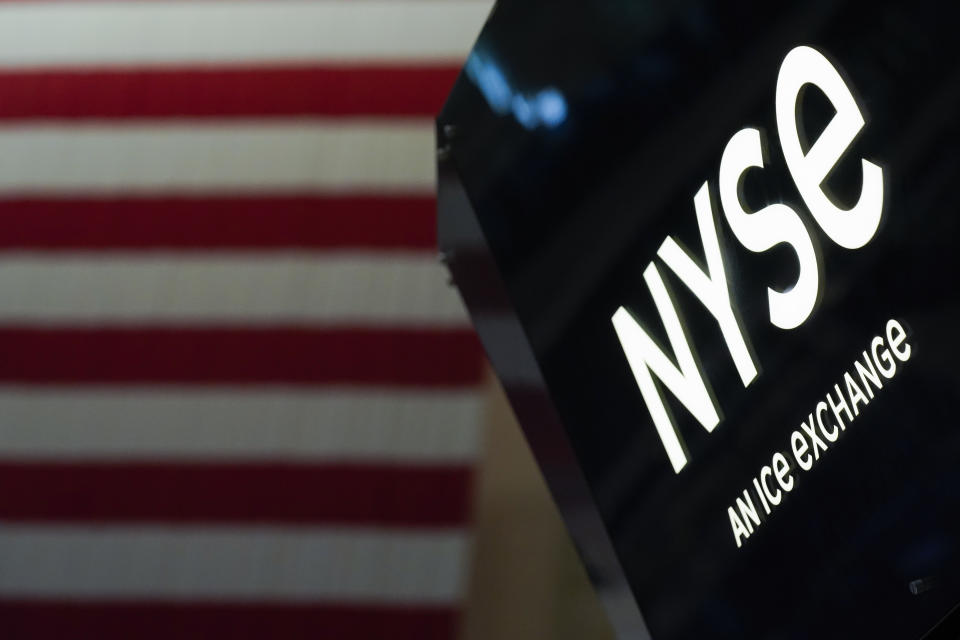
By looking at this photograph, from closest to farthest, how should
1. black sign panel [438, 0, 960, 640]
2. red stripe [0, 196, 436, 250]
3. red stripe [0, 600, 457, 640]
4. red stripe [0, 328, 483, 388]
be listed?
black sign panel [438, 0, 960, 640]
red stripe [0, 600, 457, 640]
red stripe [0, 328, 483, 388]
red stripe [0, 196, 436, 250]

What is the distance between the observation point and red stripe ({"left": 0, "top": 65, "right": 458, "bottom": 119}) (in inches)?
142

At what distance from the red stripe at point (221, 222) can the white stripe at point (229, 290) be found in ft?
0.13

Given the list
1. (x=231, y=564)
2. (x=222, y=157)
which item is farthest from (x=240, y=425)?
(x=222, y=157)

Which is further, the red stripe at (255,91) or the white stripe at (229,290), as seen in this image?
the red stripe at (255,91)

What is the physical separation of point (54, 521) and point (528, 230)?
2913mm

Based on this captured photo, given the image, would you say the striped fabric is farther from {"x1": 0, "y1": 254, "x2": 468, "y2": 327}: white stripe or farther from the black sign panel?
the black sign panel

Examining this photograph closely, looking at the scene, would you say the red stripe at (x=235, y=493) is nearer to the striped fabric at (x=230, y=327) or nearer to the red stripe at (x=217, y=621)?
the striped fabric at (x=230, y=327)

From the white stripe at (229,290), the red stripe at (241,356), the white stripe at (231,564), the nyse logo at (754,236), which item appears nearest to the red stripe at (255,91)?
the white stripe at (229,290)

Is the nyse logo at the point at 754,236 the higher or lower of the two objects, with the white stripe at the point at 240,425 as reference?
lower

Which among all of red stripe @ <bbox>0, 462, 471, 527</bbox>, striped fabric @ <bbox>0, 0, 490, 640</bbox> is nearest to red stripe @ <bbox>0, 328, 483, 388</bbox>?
striped fabric @ <bbox>0, 0, 490, 640</bbox>

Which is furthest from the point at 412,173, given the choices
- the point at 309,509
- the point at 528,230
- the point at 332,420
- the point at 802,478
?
the point at 802,478

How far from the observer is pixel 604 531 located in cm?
92

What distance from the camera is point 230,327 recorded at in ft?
11.6

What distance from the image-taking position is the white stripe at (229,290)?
135 inches
